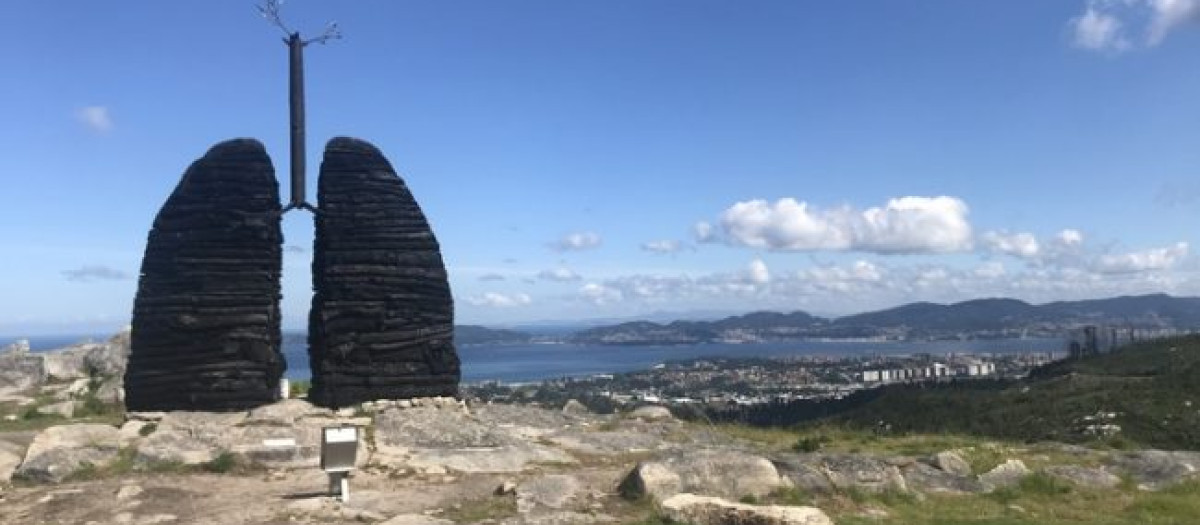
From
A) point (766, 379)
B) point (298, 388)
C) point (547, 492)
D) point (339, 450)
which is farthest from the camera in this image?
point (766, 379)

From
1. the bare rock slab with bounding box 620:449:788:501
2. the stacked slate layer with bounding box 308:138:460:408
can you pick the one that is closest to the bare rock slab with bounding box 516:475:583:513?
the bare rock slab with bounding box 620:449:788:501

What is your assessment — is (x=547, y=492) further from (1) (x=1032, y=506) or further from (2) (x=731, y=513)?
(1) (x=1032, y=506)

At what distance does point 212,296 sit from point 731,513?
496 inches

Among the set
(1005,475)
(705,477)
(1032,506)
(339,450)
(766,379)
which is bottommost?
(766,379)

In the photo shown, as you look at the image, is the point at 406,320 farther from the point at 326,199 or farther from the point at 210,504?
the point at 210,504

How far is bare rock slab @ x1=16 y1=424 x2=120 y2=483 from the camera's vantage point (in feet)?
45.9

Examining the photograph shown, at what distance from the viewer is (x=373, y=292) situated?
1967 centimetres

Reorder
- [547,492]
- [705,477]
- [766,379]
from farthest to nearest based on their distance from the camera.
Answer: [766,379], [705,477], [547,492]

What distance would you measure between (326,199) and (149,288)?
387cm

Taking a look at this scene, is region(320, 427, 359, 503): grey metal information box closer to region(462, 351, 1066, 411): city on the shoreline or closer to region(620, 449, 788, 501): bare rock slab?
region(620, 449, 788, 501): bare rock slab

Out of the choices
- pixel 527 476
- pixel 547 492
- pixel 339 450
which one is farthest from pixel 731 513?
pixel 339 450

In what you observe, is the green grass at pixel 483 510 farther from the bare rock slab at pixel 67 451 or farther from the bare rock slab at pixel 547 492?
the bare rock slab at pixel 67 451

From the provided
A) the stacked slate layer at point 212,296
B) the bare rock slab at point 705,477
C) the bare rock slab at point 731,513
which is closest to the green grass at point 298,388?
the stacked slate layer at point 212,296

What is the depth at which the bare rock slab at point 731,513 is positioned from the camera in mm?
10055
